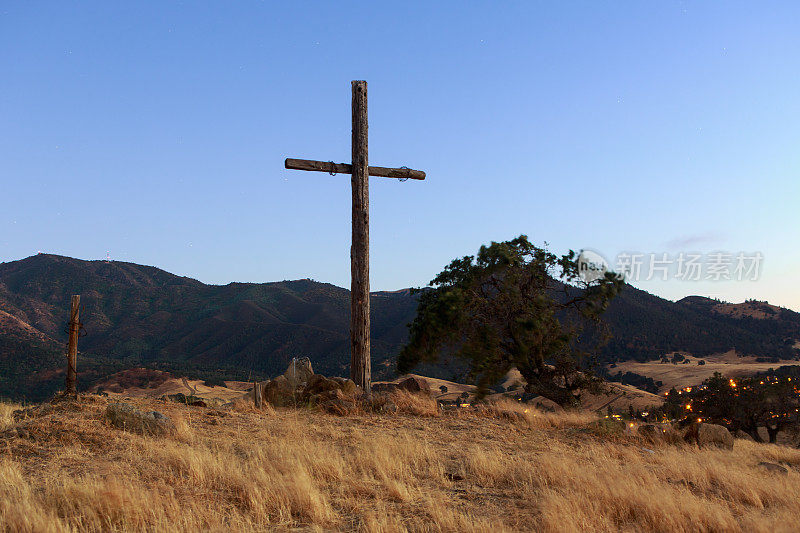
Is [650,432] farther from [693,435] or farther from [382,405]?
[382,405]

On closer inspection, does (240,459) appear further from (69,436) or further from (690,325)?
(690,325)

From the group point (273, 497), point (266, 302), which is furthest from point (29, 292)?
point (273, 497)

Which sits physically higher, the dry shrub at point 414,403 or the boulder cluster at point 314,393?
the boulder cluster at point 314,393

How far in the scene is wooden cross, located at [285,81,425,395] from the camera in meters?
13.7

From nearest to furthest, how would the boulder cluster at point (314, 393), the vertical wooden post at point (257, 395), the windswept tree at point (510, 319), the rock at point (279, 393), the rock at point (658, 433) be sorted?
1. the rock at point (658, 433)
2. the boulder cluster at point (314, 393)
3. the vertical wooden post at point (257, 395)
4. the rock at point (279, 393)
5. the windswept tree at point (510, 319)

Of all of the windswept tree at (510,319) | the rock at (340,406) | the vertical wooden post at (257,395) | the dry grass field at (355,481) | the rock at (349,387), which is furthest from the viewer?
the windswept tree at (510,319)

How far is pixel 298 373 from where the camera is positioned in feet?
49.3

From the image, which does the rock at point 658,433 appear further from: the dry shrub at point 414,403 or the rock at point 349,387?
the rock at point 349,387

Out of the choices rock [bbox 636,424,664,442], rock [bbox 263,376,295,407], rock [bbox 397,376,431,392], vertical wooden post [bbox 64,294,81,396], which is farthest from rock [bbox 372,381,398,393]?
vertical wooden post [bbox 64,294,81,396]

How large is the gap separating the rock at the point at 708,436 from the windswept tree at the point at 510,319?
18.0ft

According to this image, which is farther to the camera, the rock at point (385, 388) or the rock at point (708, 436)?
the rock at point (385, 388)

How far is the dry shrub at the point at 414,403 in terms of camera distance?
12.4 m

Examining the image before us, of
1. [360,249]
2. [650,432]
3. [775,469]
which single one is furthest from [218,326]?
[775,469]

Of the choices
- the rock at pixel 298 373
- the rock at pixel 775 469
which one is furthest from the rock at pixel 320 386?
the rock at pixel 775 469
